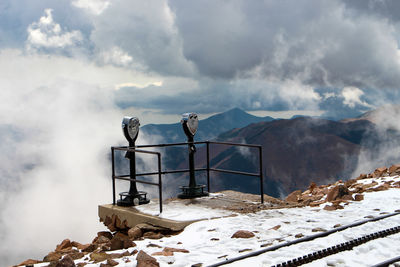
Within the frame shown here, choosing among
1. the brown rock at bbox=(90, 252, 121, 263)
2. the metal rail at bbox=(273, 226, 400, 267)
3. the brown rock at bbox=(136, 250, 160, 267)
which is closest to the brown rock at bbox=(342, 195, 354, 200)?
the metal rail at bbox=(273, 226, 400, 267)

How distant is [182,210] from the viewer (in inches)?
370

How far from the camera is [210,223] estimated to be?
331 inches

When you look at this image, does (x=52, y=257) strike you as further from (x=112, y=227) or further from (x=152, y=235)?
(x=112, y=227)

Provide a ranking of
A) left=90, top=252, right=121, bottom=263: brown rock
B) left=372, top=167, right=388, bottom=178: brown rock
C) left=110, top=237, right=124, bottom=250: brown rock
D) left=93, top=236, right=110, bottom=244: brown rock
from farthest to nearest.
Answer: left=372, top=167, right=388, bottom=178: brown rock, left=93, top=236, right=110, bottom=244: brown rock, left=110, top=237, right=124, bottom=250: brown rock, left=90, top=252, right=121, bottom=263: brown rock

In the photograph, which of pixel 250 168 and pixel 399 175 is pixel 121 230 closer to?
pixel 399 175

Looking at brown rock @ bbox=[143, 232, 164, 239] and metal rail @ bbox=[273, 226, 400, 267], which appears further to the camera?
brown rock @ bbox=[143, 232, 164, 239]

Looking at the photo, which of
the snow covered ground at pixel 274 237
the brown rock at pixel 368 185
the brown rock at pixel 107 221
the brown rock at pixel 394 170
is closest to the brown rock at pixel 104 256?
the snow covered ground at pixel 274 237

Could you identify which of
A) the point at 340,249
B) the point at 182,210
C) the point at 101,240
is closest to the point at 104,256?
the point at 101,240

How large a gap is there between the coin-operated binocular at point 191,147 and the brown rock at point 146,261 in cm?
448

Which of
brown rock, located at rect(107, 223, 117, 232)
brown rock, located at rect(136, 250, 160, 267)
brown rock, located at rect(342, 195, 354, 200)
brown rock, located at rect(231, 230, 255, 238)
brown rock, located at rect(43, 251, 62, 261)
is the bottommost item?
brown rock, located at rect(43, 251, 62, 261)

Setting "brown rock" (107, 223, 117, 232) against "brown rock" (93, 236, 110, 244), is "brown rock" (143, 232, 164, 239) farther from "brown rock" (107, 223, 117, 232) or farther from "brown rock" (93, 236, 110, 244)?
"brown rock" (107, 223, 117, 232)

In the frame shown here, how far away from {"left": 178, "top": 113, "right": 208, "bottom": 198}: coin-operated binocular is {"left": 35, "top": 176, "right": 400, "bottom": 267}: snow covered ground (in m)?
1.07

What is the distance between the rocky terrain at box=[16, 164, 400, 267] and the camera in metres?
6.63

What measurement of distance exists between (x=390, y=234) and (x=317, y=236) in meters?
1.24
